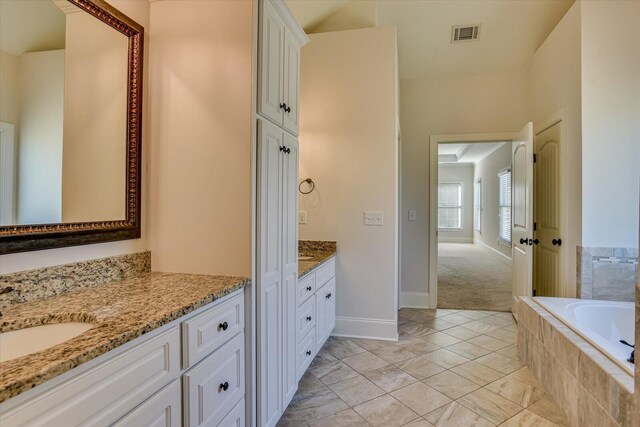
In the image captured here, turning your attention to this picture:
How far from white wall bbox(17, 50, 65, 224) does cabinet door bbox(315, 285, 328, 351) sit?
5.55ft

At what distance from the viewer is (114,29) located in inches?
57.8

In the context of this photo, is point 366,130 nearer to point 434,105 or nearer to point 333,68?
point 333,68

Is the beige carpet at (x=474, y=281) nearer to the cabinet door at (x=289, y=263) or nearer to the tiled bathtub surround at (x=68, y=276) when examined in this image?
the cabinet door at (x=289, y=263)

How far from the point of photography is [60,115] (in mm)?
1260

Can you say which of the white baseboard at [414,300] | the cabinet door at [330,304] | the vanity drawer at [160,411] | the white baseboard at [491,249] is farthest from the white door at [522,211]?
the white baseboard at [491,249]

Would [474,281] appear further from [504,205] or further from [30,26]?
[30,26]

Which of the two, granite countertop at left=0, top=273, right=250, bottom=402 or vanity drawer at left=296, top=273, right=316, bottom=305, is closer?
granite countertop at left=0, top=273, right=250, bottom=402

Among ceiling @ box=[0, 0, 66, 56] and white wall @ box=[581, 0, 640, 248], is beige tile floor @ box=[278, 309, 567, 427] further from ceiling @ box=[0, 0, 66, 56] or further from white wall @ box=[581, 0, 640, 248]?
ceiling @ box=[0, 0, 66, 56]

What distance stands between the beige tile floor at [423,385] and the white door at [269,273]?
381 mm

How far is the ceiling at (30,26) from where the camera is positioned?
1095 millimetres

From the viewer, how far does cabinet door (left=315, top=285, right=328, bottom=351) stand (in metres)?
2.46

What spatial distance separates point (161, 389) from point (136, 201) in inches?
35.1

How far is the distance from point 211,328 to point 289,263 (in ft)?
2.21

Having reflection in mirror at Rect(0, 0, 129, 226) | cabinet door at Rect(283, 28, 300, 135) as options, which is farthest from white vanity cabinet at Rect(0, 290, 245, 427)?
cabinet door at Rect(283, 28, 300, 135)
